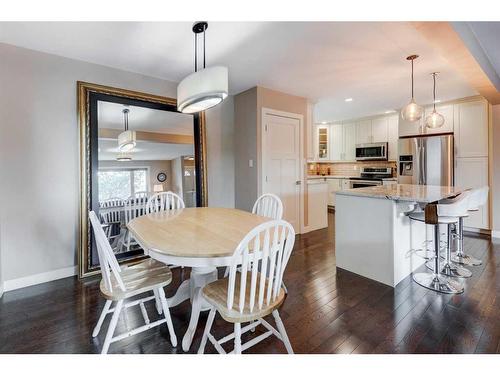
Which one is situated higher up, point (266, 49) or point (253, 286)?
point (266, 49)

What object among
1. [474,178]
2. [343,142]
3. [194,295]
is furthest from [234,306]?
[343,142]

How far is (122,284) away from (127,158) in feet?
6.16

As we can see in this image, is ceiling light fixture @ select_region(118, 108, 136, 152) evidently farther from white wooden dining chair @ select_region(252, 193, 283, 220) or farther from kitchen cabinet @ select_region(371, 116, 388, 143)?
kitchen cabinet @ select_region(371, 116, 388, 143)

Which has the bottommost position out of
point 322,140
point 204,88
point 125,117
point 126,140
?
point 126,140

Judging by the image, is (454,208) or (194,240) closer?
(194,240)

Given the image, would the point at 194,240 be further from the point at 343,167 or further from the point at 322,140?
the point at 343,167

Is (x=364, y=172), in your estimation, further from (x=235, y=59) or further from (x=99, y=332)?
(x=99, y=332)

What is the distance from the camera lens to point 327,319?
181 centimetres

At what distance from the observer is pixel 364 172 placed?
5871 mm

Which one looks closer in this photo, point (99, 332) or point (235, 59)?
point (99, 332)
